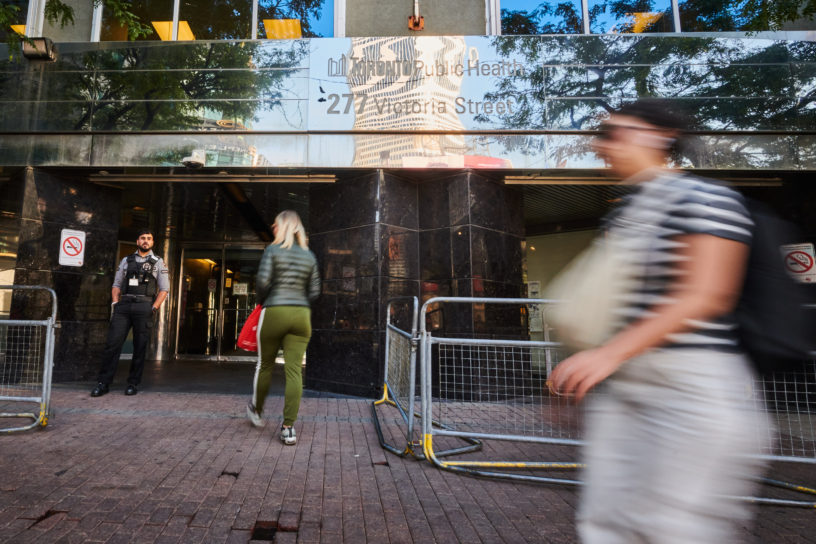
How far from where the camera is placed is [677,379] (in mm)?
1318

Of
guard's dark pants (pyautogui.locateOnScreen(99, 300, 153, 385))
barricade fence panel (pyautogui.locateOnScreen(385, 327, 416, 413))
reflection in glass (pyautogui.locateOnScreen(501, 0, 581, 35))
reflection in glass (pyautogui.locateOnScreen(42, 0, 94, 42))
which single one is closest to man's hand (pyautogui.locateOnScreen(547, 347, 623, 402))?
barricade fence panel (pyautogui.locateOnScreen(385, 327, 416, 413))

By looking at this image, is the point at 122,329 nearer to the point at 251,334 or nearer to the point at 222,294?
the point at 251,334

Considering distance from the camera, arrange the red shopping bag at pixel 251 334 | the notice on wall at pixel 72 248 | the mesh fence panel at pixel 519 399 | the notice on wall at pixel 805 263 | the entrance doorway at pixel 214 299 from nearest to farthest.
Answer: the mesh fence panel at pixel 519 399 → the red shopping bag at pixel 251 334 → the notice on wall at pixel 805 263 → the notice on wall at pixel 72 248 → the entrance doorway at pixel 214 299

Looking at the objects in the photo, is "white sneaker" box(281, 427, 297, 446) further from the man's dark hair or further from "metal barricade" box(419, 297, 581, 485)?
the man's dark hair

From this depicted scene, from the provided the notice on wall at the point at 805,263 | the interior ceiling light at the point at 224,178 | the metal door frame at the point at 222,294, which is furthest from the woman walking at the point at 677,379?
the metal door frame at the point at 222,294

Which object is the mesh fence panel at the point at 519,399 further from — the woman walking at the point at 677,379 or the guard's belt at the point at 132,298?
the guard's belt at the point at 132,298

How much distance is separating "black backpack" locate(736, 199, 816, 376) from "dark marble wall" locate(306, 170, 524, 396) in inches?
209

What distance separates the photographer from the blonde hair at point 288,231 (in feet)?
13.5

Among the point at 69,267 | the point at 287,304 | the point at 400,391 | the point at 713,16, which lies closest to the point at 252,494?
the point at 287,304

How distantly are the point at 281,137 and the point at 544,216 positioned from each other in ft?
19.1

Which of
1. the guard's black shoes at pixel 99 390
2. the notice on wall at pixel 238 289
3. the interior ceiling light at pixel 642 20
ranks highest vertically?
the interior ceiling light at pixel 642 20

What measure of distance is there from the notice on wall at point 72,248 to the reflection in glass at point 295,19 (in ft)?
15.2

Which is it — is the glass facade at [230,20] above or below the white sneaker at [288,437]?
above

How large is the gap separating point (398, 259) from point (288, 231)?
3.01 meters
